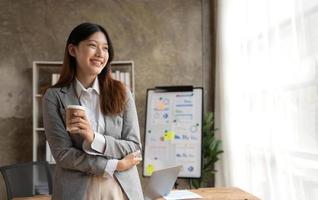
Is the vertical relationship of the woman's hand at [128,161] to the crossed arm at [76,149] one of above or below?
below

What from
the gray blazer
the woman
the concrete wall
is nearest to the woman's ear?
the woman

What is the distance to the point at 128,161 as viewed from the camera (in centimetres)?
146

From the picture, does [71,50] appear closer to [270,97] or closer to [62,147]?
[62,147]

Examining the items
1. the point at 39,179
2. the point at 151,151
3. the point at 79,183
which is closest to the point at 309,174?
the point at 79,183

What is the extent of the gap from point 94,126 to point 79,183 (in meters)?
0.24

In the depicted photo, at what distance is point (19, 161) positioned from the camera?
4004 mm

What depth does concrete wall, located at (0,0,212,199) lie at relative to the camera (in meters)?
4.03

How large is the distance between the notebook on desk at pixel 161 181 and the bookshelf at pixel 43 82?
1842mm

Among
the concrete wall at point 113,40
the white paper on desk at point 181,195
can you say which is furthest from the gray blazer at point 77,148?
the concrete wall at point 113,40

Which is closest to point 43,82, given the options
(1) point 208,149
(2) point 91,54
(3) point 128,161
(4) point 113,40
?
(4) point 113,40

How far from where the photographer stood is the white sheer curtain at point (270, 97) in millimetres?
2064

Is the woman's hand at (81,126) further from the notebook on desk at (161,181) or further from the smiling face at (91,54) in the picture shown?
the notebook on desk at (161,181)

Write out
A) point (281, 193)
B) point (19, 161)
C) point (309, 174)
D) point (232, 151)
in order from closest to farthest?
point (309, 174), point (281, 193), point (232, 151), point (19, 161)

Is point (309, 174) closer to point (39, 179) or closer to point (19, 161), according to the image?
Answer: point (39, 179)
